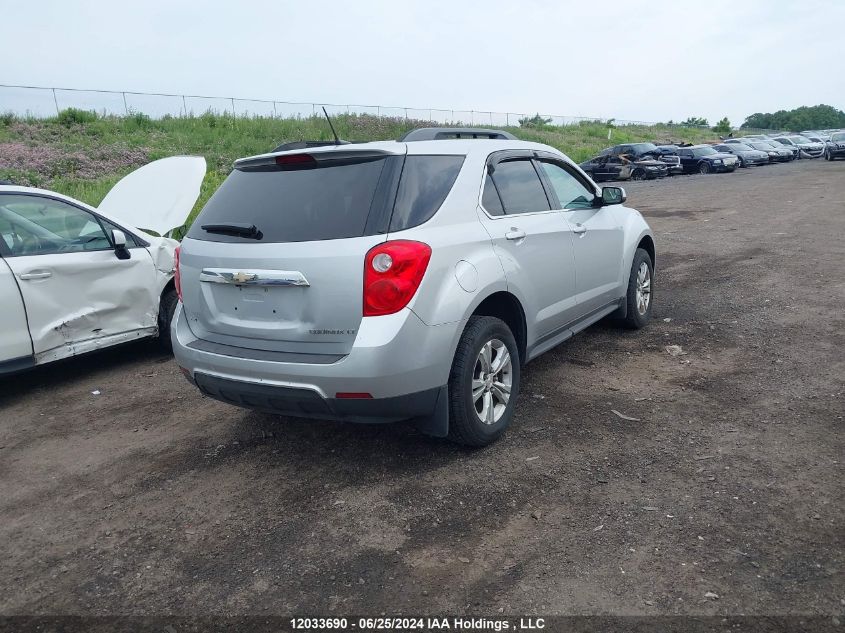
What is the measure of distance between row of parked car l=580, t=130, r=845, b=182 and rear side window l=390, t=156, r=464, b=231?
2719 centimetres

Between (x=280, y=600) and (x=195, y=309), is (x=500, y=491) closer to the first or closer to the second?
(x=280, y=600)

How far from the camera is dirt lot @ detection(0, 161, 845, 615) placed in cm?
293

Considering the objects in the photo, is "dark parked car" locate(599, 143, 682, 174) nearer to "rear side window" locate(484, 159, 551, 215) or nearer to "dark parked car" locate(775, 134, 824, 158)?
"dark parked car" locate(775, 134, 824, 158)

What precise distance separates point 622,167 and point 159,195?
2634 centimetres

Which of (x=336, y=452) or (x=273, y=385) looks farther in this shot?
(x=336, y=452)

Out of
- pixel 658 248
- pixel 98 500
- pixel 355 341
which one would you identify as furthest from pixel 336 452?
pixel 658 248

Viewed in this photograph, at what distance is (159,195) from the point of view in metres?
6.97

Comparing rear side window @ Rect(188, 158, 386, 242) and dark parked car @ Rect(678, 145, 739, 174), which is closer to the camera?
rear side window @ Rect(188, 158, 386, 242)

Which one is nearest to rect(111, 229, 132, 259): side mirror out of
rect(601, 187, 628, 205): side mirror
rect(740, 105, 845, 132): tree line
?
rect(601, 187, 628, 205): side mirror

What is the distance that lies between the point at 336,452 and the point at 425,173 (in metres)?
1.75

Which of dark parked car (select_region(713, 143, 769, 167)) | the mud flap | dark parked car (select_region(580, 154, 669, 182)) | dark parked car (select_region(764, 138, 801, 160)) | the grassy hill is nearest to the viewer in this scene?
the mud flap

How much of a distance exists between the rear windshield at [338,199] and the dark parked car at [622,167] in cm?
2794

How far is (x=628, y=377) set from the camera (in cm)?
537

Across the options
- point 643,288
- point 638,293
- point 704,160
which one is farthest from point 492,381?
point 704,160
